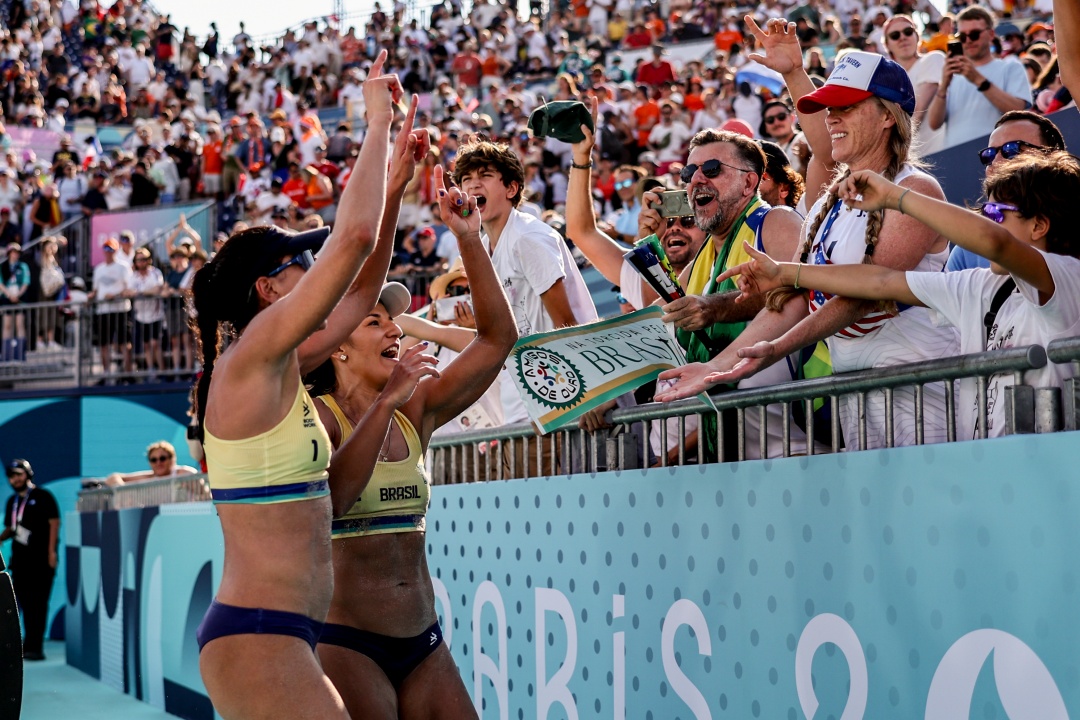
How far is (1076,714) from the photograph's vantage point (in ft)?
9.18

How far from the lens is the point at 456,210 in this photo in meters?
3.91

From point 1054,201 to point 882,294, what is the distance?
1.67 ft

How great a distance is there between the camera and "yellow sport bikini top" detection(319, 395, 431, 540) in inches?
155

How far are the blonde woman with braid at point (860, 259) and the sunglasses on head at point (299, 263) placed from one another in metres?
1.17

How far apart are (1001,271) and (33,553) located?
13.0 meters

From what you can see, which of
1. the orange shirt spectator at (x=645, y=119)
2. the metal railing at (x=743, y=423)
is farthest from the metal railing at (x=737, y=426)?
the orange shirt spectator at (x=645, y=119)

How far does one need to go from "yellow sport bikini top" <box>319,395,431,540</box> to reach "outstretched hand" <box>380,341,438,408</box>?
327 millimetres

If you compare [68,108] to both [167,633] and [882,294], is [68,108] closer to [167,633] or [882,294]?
[167,633]

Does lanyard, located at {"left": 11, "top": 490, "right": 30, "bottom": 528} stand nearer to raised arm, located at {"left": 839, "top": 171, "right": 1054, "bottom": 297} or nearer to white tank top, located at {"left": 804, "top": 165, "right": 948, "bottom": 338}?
white tank top, located at {"left": 804, "top": 165, "right": 948, "bottom": 338}

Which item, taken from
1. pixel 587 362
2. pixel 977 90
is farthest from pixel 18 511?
pixel 587 362

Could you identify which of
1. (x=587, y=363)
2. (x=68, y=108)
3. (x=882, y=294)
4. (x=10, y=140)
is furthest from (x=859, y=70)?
(x=68, y=108)

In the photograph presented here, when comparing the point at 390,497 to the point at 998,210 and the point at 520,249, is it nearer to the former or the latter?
the point at 998,210

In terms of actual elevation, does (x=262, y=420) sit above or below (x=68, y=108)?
below

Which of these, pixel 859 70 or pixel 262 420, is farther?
pixel 859 70
